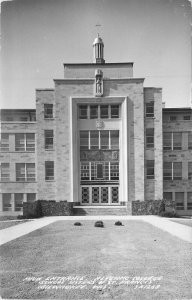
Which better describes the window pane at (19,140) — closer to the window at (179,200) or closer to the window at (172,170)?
the window at (172,170)

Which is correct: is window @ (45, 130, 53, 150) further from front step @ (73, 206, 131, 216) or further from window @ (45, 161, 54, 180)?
front step @ (73, 206, 131, 216)

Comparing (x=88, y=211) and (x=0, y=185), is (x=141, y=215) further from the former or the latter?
(x=0, y=185)

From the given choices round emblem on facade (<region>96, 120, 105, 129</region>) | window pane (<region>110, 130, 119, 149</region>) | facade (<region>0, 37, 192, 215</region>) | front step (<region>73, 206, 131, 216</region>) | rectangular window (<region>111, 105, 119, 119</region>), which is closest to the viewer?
front step (<region>73, 206, 131, 216</region>)

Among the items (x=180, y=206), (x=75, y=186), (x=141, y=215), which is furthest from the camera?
(x=180, y=206)

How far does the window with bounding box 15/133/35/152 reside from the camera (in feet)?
117

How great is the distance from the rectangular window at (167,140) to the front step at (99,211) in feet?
33.4

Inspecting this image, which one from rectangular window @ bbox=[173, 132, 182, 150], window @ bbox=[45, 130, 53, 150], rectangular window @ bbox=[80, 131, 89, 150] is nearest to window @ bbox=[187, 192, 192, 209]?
rectangular window @ bbox=[173, 132, 182, 150]

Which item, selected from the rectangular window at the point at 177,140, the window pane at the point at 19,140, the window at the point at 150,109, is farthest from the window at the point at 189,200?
the window pane at the point at 19,140

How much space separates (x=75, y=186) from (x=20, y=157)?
27.5ft

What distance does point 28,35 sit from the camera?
47.7ft

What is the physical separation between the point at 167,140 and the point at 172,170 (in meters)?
3.93

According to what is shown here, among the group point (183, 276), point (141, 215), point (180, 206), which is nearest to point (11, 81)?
point (183, 276)

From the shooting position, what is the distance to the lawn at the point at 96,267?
8.98m

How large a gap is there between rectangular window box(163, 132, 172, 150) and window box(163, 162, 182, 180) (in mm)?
2075
